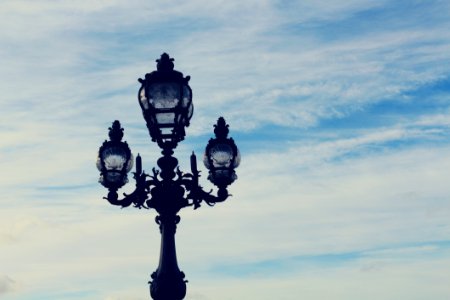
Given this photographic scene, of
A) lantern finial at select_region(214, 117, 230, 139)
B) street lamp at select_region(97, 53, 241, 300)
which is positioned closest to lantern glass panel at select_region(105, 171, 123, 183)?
street lamp at select_region(97, 53, 241, 300)

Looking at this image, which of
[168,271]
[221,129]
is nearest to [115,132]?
[221,129]

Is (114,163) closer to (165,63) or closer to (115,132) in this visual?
(115,132)

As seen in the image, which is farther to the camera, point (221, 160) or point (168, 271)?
point (221, 160)

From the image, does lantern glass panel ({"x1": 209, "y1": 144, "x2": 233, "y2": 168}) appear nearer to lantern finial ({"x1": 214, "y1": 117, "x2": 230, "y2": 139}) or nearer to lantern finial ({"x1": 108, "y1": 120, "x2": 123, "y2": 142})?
lantern finial ({"x1": 214, "y1": 117, "x2": 230, "y2": 139})

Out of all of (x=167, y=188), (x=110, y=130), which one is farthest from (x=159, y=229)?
(x=110, y=130)

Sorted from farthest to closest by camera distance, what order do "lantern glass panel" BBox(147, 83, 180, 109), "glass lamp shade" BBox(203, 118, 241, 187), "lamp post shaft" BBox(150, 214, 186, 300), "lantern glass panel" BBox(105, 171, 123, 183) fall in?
"glass lamp shade" BBox(203, 118, 241, 187) → "lantern glass panel" BBox(105, 171, 123, 183) → "lantern glass panel" BBox(147, 83, 180, 109) → "lamp post shaft" BBox(150, 214, 186, 300)

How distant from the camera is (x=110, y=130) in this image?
15086 millimetres

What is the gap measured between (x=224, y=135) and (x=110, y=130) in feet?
5.13

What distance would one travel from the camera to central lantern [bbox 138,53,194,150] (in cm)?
1455

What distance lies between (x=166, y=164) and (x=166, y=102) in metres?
0.85

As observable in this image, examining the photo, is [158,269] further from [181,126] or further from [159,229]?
[181,126]

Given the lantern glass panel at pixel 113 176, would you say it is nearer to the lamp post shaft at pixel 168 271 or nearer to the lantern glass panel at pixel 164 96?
the lamp post shaft at pixel 168 271

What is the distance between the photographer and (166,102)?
1455cm

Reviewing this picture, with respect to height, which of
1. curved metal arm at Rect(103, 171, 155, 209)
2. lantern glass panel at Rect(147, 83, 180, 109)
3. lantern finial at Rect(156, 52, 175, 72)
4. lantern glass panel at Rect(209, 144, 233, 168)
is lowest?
curved metal arm at Rect(103, 171, 155, 209)
